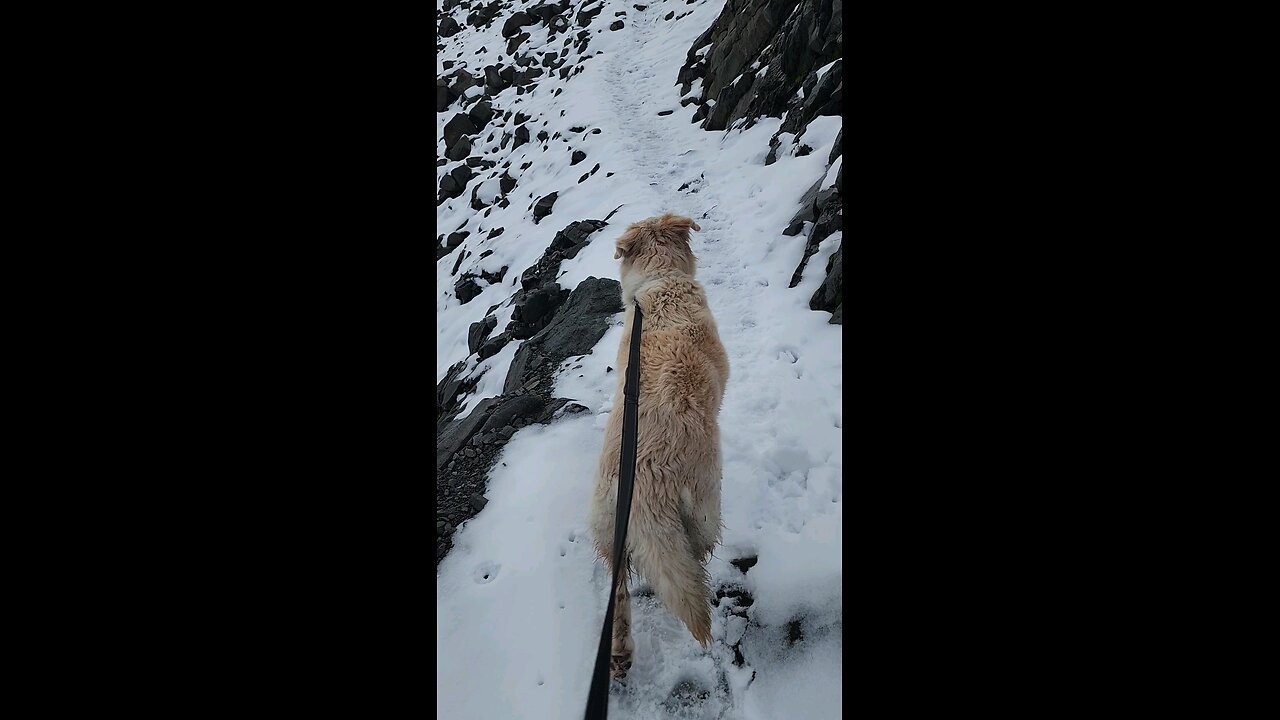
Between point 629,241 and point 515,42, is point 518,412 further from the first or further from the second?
point 515,42

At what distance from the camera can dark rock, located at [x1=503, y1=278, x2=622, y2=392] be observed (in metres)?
5.74

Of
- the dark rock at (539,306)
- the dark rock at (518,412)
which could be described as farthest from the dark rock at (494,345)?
the dark rock at (518,412)

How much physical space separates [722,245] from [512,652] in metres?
6.02


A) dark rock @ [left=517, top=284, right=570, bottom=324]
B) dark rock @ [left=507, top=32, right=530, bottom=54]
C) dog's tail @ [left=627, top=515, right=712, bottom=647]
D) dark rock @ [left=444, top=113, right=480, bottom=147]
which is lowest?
dark rock @ [left=444, top=113, right=480, bottom=147]

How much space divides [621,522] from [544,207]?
1087cm

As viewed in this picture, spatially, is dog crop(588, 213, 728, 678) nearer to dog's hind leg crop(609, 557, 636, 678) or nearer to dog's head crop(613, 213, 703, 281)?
A: dog's hind leg crop(609, 557, 636, 678)

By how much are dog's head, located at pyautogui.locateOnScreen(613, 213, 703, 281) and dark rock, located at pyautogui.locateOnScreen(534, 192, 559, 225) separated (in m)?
8.35

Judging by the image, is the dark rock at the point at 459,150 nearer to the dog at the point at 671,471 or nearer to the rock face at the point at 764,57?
the rock face at the point at 764,57

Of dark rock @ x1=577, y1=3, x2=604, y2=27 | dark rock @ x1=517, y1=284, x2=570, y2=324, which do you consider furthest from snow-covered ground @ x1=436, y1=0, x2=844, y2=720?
dark rock @ x1=577, y1=3, x2=604, y2=27

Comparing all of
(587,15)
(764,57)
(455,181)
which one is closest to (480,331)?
(764,57)

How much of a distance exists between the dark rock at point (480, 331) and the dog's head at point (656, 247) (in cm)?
533

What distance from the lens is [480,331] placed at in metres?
8.74
